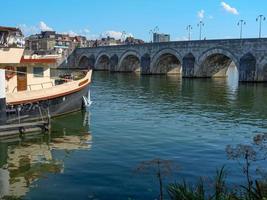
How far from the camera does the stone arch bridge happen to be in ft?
188

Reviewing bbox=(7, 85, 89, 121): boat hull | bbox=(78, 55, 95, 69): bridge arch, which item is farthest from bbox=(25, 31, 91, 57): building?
bbox=(78, 55, 95, 69): bridge arch

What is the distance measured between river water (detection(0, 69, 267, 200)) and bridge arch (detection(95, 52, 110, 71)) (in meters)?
70.2

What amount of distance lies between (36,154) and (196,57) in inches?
2085

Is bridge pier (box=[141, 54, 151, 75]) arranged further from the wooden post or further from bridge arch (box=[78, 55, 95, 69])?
the wooden post

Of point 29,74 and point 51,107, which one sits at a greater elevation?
point 29,74

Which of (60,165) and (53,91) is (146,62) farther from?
(60,165)

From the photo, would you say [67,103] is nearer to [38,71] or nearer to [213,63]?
[38,71]

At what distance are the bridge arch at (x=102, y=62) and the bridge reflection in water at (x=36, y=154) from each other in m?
78.4

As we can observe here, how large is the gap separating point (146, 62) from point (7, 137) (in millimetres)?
62161

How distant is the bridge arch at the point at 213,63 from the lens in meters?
63.3

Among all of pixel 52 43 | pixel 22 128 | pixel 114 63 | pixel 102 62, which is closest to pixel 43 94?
pixel 22 128

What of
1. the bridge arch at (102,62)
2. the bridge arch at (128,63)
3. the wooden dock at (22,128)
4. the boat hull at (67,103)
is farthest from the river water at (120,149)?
the bridge arch at (102,62)

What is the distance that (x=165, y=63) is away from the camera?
8019cm

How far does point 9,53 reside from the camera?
72.8ft
